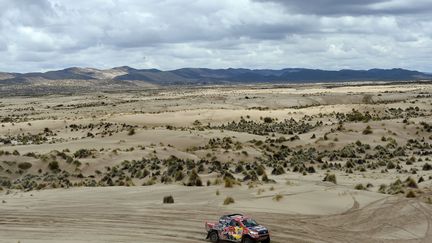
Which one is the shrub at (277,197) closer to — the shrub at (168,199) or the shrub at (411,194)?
the shrub at (168,199)

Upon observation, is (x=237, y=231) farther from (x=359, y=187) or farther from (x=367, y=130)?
(x=367, y=130)

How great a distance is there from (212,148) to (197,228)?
28.5 meters

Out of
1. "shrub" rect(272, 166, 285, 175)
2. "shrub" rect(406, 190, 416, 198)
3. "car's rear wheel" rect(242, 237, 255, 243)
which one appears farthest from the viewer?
"shrub" rect(272, 166, 285, 175)

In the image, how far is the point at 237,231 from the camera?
20.9 meters

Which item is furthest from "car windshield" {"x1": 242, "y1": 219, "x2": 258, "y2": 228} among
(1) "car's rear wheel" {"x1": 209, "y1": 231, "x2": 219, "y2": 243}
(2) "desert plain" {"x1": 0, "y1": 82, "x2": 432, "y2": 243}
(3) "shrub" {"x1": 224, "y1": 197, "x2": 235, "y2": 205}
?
(3) "shrub" {"x1": 224, "y1": 197, "x2": 235, "y2": 205}

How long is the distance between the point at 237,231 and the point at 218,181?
50.4ft

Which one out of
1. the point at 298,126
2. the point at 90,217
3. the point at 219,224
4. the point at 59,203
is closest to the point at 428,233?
the point at 219,224

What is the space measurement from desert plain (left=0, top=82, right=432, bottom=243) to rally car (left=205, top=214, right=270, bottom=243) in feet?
4.27

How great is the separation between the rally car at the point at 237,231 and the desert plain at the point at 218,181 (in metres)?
1.30

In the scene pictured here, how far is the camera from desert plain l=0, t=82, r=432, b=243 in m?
24.2

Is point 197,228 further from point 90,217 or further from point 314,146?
point 314,146

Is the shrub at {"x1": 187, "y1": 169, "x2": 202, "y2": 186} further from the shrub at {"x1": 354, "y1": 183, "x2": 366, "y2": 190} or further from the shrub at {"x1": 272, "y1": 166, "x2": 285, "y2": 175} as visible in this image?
the shrub at {"x1": 354, "y1": 183, "x2": 366, "y2": 190}

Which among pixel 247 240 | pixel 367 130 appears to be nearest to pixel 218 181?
pixel 247 240

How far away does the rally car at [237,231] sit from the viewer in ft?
66.9
